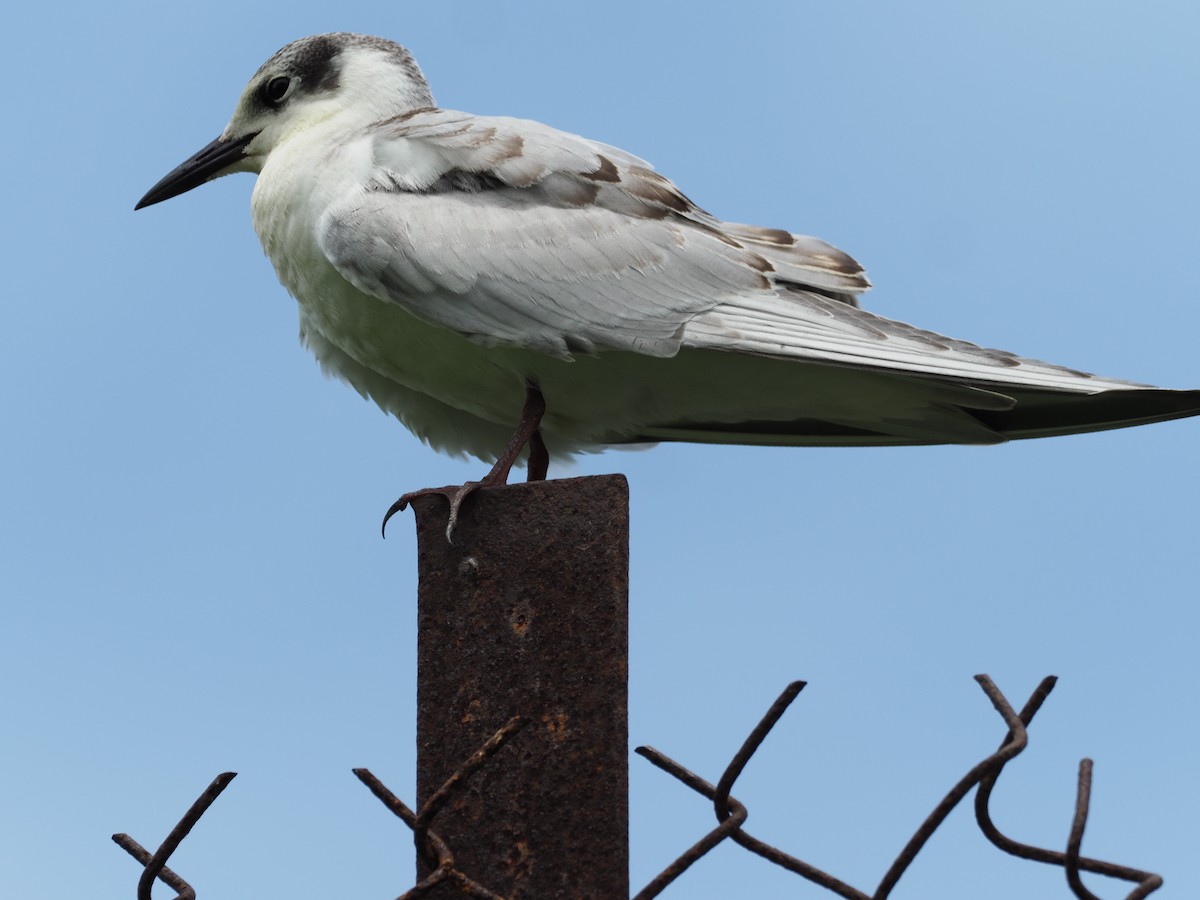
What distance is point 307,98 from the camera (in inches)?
200

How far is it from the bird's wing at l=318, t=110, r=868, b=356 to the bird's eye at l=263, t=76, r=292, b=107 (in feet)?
2.55

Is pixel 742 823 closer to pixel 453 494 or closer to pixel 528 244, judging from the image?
pixel 453 494

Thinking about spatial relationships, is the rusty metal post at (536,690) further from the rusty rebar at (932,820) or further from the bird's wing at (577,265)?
the bird's wing at (577,265)

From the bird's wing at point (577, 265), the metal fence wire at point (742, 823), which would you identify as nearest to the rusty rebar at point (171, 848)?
the metal fence wire at point (742, 823)

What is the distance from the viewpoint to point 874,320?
397 cm

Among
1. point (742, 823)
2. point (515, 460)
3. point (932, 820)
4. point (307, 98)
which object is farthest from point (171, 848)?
point (307, 98)

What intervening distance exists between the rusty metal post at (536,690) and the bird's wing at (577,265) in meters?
1.06

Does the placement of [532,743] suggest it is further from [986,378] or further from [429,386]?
[429,386]

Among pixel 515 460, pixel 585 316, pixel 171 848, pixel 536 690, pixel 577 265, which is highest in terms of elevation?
pixel 577 265

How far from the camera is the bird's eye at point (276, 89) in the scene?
512 centimetres

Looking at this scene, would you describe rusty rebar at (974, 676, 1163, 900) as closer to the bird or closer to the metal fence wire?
the metal fence wire

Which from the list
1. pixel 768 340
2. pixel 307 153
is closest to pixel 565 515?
pixel 768 340

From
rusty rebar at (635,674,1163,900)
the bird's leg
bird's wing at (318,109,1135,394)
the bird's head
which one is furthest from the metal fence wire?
the bird's head

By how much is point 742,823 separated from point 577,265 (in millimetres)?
1888
